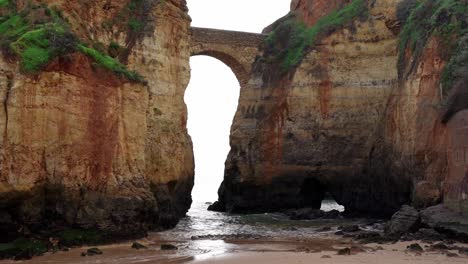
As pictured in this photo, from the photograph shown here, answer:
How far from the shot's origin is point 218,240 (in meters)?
21.0

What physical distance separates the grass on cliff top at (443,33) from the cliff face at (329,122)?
2.43 ft

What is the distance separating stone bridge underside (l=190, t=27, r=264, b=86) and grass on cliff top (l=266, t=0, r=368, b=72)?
54.3 inches

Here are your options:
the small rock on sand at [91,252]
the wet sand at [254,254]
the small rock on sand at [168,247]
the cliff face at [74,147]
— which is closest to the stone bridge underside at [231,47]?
the cliff face at [74,147]

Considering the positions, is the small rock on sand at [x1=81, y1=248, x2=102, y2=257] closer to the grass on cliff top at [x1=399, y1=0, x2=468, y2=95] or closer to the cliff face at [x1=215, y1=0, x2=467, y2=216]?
the grass on cliff top at [x1=399, y1=0, x2=468, y2=95]

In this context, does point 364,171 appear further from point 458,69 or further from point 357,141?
point 458,69

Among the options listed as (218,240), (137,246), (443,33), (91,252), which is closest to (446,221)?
(218,240)

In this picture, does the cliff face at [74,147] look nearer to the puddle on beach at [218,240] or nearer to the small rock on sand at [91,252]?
the puddle on beach at [218,240]

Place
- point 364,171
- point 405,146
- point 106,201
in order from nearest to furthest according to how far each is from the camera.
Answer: point 106,201 < point 405,146 < point 364,171

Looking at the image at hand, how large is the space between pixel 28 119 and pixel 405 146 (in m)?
17.5

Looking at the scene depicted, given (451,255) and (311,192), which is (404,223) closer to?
(451,255)

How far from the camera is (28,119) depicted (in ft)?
56.3

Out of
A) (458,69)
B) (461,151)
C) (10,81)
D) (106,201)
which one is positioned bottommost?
(106,201)

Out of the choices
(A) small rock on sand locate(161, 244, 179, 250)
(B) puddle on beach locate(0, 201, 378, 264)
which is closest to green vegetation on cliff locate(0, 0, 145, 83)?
(B) puddle on beach locate(0, 201, 378, 264)

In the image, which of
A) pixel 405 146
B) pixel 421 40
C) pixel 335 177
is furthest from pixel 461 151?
pixel 335 177
